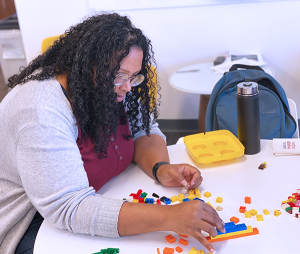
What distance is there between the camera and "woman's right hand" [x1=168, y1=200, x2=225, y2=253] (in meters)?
0.93

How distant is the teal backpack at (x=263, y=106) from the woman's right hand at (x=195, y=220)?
637mm

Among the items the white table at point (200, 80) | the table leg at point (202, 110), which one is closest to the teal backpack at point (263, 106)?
the white table at point (200, 80)

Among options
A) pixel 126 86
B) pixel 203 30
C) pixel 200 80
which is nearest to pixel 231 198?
pixel 126 86

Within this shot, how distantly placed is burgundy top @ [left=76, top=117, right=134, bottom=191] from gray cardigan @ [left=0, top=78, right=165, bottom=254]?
0.37 ft

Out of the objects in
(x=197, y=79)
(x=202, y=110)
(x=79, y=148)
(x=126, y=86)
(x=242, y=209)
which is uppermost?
(x=126, y=86)

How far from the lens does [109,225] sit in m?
0.99

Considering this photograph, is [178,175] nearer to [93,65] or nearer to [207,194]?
[207,194]

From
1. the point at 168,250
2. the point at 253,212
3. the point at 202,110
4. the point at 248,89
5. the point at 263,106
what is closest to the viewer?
the point at 168,250

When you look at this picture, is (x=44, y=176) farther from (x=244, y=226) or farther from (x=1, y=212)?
(x=244, y=226)

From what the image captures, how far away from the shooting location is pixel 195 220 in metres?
0.94

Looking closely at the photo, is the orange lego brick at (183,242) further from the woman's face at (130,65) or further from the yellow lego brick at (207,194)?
the woman's face at (130,65)

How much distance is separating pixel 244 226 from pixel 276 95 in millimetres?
750

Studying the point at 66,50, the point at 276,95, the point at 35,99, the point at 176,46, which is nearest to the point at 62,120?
the point at 35,99

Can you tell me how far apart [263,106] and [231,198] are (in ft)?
1.92
